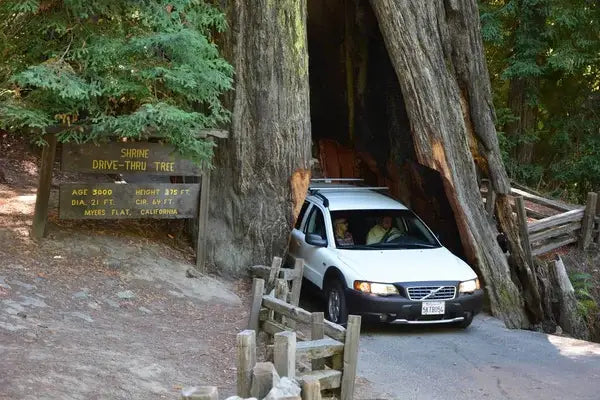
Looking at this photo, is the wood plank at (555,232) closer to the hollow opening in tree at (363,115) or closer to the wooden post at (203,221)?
the hollow opening in tree at (363,115)

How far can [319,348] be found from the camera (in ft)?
23.1

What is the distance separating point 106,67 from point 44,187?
6.42 ft

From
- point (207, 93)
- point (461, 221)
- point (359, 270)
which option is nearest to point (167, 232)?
point (207, 93)

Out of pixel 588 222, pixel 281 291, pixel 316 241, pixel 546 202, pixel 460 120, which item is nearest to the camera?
pixel 281 291

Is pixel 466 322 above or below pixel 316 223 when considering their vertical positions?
below

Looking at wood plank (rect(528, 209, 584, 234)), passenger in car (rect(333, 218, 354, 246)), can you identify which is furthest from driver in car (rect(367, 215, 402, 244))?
wood plank (rect(528, 209, 584, 234))

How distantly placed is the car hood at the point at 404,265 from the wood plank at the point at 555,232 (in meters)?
5.96

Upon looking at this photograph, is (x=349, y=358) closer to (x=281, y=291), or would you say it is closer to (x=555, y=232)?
(x=281, y=291)

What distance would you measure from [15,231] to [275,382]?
773 centimetres

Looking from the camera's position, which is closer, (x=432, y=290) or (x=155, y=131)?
(x=432, y=290)

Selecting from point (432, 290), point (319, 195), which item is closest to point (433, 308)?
point (432, 290)

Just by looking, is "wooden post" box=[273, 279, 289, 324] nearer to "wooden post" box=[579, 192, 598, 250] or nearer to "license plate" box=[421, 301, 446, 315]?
"license plate" box=[421, 301, 446, 315]

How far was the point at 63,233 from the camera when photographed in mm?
11422

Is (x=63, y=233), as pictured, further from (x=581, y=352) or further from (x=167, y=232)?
(x=581, y=352)
